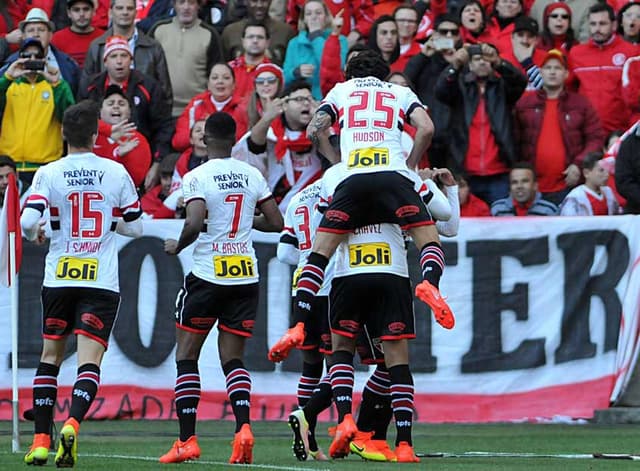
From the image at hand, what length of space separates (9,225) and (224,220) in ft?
6.19

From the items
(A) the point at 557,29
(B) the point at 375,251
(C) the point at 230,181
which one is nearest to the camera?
(B) the point at 375,251

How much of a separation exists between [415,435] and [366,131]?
4270 mm

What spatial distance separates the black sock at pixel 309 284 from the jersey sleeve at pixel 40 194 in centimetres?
188

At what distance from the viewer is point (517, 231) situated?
15.9 metres

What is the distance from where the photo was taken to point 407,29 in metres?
18.9

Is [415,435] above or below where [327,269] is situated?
below

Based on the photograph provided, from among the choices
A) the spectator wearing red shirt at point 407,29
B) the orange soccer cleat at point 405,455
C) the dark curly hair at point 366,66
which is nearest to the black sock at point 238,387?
the orange soccer cleat at point 405,455

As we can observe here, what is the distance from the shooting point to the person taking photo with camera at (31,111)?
17453 millimetres

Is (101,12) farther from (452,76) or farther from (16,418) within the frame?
(16,418)


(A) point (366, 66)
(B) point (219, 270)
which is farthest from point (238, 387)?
(A) point (366, 66)

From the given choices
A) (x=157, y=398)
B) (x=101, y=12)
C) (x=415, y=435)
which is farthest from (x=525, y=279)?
(x=101, y=12)

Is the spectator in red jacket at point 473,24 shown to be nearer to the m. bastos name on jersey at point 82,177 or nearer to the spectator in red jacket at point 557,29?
the spectator in red jacket at point 557,29

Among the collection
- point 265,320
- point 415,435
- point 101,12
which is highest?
point 101,12

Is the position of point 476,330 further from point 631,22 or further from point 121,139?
point 631,22
